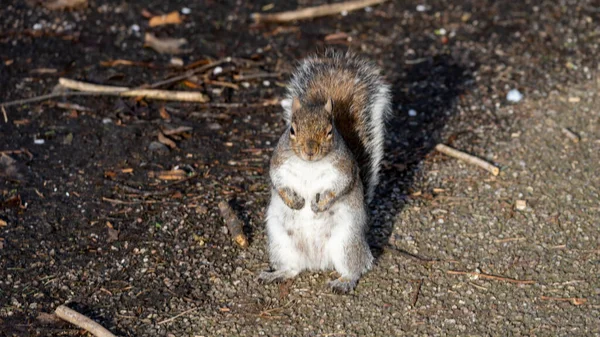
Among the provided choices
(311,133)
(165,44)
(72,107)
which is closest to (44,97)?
(72,107)

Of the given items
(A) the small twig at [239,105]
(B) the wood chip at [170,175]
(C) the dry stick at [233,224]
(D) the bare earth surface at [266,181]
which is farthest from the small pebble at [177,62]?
(C) the dry stick at [233,224]

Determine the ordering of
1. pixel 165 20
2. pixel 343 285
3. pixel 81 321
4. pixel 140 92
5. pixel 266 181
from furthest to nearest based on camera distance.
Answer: pixel 165 20 → pixel 140 92 → pixel 266 181 → pixel 343 285 → pixel 81 321

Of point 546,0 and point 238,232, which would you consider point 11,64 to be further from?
point 546,0

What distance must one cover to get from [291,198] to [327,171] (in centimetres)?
21

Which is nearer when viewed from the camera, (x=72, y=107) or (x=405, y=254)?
(x=405, y=254)

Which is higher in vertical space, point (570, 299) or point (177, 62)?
point (177, 62)

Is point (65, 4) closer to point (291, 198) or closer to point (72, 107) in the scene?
point (72, 107)

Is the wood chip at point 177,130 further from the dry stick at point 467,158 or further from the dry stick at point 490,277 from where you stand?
Answer: the dry stick at point 490,277

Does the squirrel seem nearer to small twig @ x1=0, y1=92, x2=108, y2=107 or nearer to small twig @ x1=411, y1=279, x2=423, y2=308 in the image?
small twig @ x1=411, y1=279, x2=423, y2=308

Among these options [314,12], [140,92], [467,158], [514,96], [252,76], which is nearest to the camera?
[467,158]

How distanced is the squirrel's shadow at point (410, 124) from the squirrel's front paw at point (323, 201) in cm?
58

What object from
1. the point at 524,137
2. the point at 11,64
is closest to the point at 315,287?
the point at 524,137

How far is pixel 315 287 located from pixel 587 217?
1.53 metres

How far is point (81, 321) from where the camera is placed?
3.45 m
